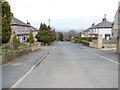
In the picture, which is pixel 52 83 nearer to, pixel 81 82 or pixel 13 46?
pixel 81 82

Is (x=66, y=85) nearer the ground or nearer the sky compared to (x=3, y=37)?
nearer the ground

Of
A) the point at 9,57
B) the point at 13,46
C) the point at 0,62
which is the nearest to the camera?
the point at 0,62

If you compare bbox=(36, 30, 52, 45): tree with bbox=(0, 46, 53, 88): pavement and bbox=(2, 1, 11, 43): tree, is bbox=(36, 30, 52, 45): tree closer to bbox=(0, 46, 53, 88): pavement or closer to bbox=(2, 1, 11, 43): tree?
bbox=(2, 1, 11, 43): tree

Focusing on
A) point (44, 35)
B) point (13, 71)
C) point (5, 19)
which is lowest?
point (13, 71)

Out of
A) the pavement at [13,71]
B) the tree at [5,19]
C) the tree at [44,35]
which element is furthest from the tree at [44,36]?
the pavement at [13,71]

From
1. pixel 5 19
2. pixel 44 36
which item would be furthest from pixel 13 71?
pixel 44 36

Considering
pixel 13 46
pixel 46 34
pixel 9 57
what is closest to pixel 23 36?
pixel 46 34

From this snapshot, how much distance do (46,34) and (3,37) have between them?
3956cm

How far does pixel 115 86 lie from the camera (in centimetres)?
731

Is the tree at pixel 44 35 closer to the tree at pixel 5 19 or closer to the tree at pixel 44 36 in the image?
the tree at pixel 44 36

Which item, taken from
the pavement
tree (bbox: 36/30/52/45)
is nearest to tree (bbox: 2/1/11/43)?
the pavement

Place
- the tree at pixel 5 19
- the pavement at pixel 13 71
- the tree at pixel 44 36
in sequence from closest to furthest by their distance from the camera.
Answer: the pavement at pixel 13 71, the tree at pixel 5 19, the tree at pixel 44 36

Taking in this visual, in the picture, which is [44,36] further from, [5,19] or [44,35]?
[5,19]

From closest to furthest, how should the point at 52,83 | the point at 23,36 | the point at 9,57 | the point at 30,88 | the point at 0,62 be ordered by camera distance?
the point at 30,88, the point at 52,83, the point at 0,62, the point at 9,57, the point at 23,36
